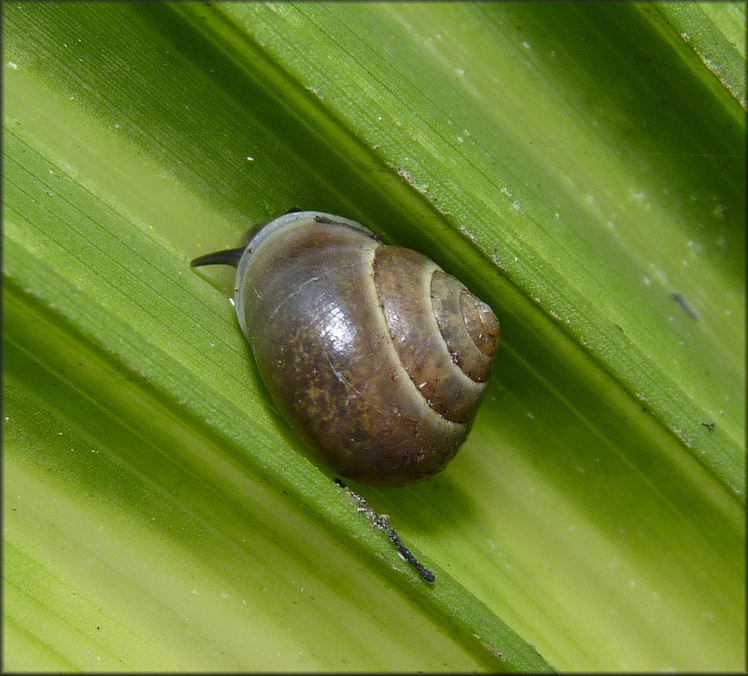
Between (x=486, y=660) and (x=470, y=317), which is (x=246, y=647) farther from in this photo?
(x=470, y=317)

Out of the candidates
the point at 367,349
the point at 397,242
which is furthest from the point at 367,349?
the point at 397,242

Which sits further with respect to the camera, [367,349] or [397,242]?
[397,242]

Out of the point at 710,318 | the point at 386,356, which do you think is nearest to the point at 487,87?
the point at 386,356

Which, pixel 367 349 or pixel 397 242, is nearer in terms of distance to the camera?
pixel 367 349

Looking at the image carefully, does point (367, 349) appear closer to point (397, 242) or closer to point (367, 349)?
point (367, 349)
